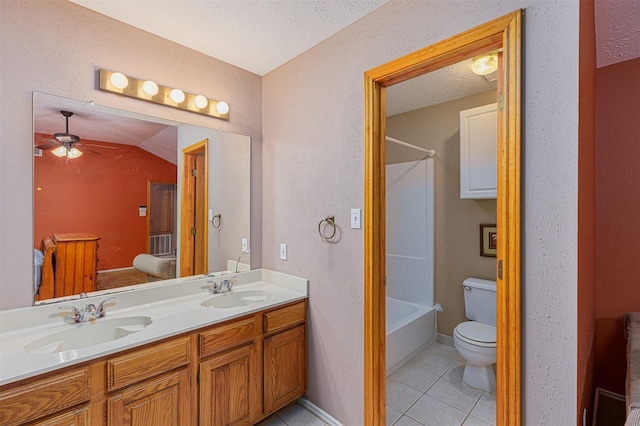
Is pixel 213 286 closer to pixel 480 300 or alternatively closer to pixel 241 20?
pixel 241 20

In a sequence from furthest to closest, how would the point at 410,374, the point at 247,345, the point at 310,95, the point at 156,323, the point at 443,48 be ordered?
the point at 410,374
the point at 310,95
the point at 247,345
the point at 156,323
the point at 443,48

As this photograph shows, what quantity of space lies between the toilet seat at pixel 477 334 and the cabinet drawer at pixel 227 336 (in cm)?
160

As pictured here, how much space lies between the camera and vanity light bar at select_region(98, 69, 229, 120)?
1717mm

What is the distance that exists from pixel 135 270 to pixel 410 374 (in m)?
2.24

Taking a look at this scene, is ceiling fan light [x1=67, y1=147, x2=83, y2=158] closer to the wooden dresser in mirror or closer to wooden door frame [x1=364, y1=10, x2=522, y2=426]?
the wooden dresser in mirror

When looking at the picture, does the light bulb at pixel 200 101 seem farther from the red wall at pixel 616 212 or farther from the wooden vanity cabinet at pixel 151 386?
the red wall at pixel 616 212

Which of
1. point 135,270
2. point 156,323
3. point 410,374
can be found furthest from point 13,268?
point 410,374

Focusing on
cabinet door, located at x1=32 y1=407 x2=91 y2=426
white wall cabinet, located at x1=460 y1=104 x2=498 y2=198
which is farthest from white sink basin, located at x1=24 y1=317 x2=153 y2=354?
white wall cabinet, located at x1=460 y1=104 x2=498 y2=198

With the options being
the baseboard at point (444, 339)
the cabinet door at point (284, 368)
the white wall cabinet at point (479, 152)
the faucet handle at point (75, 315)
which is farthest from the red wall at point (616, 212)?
the faucet handle at point (75, 315)

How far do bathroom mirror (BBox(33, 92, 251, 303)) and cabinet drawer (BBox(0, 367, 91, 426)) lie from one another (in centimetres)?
66

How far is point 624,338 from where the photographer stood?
192 cm

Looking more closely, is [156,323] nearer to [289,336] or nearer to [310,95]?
[289,336]

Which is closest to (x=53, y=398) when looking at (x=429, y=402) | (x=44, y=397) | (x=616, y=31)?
(x=44, y=397)

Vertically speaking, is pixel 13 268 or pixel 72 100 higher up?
pixel 72 100
